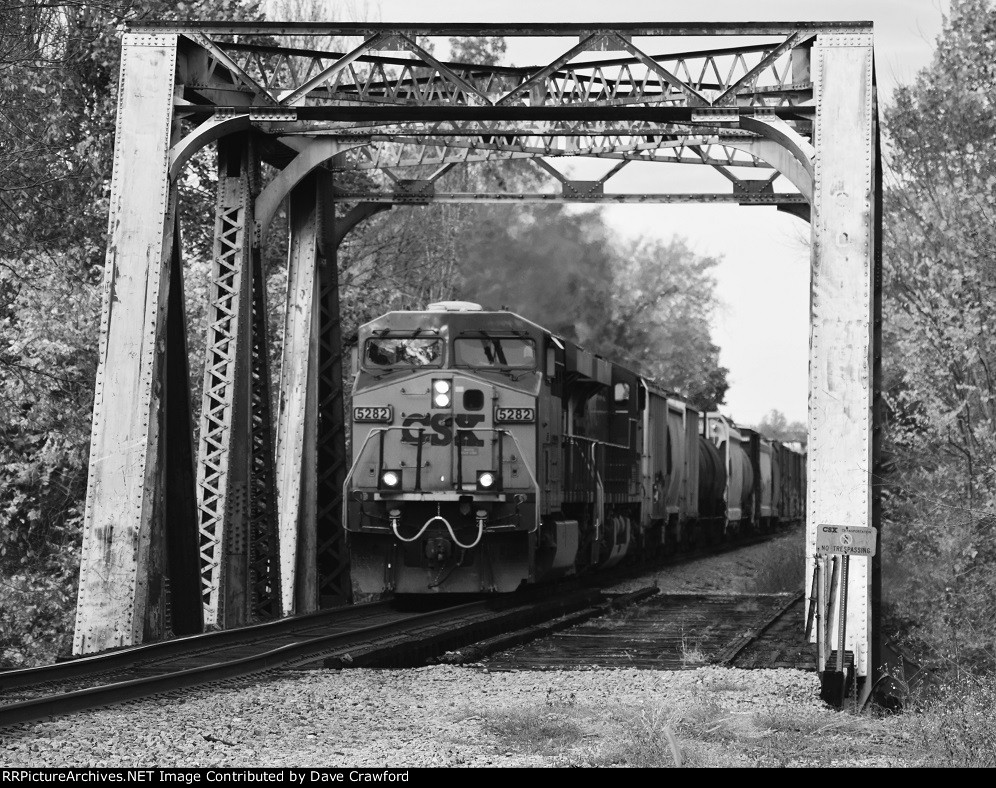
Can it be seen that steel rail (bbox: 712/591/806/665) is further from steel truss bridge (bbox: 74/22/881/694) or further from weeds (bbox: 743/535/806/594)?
weeds (bbox: 743/535/806/594)

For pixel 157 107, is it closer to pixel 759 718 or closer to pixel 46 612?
pixel 759 718

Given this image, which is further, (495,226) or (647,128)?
(495,226)

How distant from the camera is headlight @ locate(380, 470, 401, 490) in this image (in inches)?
640

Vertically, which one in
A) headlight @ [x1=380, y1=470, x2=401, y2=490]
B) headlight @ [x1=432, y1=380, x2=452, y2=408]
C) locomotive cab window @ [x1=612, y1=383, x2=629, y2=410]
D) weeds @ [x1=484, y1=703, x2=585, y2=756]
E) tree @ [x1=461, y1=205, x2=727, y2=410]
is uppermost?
tree @ [x1=461, y1=205, x2=727, y2=410]

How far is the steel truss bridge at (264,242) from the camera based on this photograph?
11.4 metres

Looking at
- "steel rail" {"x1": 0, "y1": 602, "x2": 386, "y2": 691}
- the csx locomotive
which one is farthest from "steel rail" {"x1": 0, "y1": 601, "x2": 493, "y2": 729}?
the csx locomotive

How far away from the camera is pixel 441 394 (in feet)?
54.0

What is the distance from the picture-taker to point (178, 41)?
1318 centimetres

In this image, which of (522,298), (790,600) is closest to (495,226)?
(522,298)

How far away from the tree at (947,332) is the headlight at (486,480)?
21.5 ft

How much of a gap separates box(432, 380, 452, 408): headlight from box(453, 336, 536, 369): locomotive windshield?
0.38 m

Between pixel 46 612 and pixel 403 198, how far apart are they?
1049 cm

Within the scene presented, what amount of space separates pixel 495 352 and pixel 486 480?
1.70 metres

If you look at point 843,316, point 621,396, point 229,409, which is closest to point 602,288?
point 621,396
